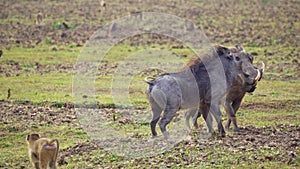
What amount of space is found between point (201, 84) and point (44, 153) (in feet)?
13.7

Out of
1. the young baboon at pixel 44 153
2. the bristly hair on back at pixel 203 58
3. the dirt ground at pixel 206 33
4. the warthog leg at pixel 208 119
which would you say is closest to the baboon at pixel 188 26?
the dirt ground at pixel 206 33

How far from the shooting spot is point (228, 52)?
12992 mm

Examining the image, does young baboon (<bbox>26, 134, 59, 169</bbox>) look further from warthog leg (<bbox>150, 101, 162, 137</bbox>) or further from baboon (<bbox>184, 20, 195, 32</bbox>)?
baboon (<bbox>184, 20, 195, 32</bbox>)

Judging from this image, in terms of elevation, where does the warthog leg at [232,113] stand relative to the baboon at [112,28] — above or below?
below

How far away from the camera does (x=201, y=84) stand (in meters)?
12.3

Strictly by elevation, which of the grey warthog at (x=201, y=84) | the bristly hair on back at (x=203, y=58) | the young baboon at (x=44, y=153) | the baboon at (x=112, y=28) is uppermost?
the baboon at (x=112, y=28)

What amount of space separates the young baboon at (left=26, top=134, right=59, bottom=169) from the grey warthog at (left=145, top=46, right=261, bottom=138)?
9.61ft

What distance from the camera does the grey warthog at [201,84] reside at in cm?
1179

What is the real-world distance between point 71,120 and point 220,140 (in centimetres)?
371

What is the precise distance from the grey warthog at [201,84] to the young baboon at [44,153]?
293 cm

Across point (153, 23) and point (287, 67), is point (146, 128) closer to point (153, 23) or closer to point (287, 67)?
point (287, 67)

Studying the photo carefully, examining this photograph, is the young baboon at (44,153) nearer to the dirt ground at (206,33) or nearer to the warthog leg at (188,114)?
the dirt ground at (206,33)

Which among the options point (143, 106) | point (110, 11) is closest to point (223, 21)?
point (110, 11)

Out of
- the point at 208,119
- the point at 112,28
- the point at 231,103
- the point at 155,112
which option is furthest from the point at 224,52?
the point at 112,28
